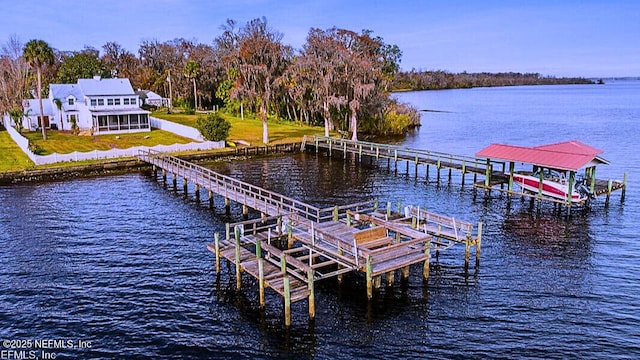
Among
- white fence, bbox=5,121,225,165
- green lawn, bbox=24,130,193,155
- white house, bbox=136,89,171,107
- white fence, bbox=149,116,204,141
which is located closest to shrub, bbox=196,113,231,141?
white fence, bbox=5,121,225,165

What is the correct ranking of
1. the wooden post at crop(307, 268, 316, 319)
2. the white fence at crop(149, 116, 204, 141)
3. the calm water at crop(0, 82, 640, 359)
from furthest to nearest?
the white fence at crop(149, 116, 204, 141) → the wooden post at crop(307, 268, 316, 319) → the calm water at crop(0, 82, 640, 359)

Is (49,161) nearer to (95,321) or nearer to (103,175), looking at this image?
(103,175)

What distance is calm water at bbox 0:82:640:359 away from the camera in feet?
61.3

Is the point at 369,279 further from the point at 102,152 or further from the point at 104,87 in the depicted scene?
the point at 104,87

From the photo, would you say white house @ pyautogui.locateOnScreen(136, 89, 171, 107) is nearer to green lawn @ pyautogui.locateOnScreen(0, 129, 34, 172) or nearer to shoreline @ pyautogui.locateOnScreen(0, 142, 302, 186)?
green lawn @ pyautogui.locateOnScreen(0, 129, 34, 172)

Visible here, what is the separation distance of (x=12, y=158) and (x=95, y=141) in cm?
1058

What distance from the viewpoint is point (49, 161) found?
157ft

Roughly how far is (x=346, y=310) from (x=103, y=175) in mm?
34686

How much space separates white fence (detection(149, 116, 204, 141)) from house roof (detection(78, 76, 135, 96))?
5.53m

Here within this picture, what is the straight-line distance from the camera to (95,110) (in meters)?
64.8

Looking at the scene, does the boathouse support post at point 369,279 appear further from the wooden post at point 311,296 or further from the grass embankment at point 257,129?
the grass embankment at point 257,129

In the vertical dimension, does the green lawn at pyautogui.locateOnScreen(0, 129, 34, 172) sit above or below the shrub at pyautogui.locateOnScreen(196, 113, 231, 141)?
below

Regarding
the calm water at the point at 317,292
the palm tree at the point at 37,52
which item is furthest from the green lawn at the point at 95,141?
the calm water at the point at 317,292

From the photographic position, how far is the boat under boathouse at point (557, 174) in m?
34.4
